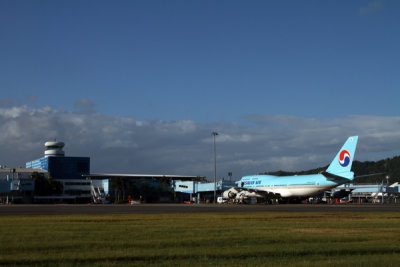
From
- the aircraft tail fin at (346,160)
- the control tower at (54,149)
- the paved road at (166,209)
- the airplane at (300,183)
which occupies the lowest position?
the paved road at (166,209)

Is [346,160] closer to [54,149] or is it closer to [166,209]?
[166,209]

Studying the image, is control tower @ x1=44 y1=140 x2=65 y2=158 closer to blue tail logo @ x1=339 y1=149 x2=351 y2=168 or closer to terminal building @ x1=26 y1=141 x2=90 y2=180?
terminal building @ x1=26 y1=141 x2=90 y2=180

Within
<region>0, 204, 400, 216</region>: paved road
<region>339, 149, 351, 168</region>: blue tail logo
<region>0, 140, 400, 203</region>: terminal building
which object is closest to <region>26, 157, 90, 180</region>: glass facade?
<region>0, 140, 400, 203</region>: terminal building

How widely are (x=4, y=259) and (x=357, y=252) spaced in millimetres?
9396

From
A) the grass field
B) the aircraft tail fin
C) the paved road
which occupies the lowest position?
the paved road

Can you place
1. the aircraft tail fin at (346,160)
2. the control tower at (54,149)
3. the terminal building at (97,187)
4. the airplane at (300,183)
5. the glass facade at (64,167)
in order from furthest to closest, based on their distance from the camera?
the control tower at (54,149), the glass facade at (64,167), the terminal building at (97,187), the airplane at (300,183), the aircraft tail fin at (346,160)

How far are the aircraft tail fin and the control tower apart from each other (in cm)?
12605

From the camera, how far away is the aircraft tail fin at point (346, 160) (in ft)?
241

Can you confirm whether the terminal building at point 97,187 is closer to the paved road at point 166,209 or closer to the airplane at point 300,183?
the airplane at point 300,183

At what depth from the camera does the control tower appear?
583ft

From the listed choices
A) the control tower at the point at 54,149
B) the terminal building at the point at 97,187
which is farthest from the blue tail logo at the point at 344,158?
the control tower at the point at 54,149

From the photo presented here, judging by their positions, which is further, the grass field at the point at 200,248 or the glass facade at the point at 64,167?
the glass facade at the point at 64,167

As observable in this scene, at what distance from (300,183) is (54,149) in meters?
122

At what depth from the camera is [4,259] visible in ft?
38.5
